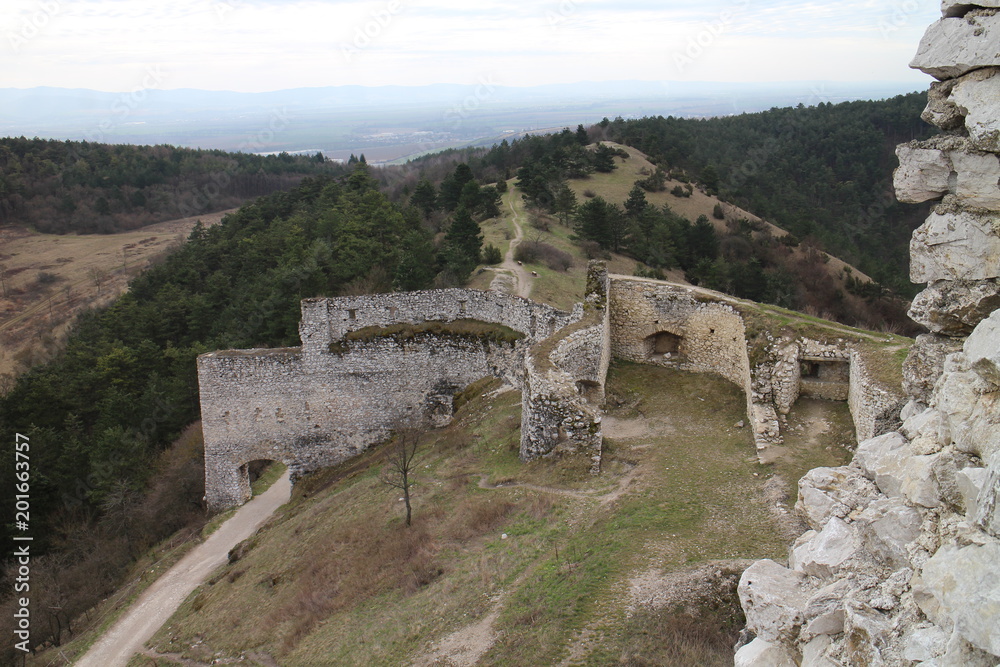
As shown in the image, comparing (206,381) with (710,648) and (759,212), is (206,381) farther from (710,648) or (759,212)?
(759,212)

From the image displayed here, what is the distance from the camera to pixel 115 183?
325ft

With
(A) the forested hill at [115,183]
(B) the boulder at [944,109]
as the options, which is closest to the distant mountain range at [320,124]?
(A) the forested hill at [115,183]

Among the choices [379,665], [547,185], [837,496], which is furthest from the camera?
[547,185]

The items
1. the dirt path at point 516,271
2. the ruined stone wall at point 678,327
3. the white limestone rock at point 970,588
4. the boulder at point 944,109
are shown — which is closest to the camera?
the white limestone rock at point 970,588

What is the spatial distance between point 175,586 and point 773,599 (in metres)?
18.0

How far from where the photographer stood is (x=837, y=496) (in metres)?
7.10

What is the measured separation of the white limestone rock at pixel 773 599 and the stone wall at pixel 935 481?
1cm

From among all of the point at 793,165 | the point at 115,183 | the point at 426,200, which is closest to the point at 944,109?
the point at 426,200

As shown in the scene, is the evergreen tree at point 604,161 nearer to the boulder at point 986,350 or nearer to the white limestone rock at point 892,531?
the boulder at point 986,350

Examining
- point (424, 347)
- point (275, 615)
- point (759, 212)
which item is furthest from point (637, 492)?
point (759, 212)

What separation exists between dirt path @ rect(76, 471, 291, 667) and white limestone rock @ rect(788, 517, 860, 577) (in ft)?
50.3

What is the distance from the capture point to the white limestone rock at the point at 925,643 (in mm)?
4543

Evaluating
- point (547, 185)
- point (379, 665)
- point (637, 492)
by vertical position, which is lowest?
point (379, 665)

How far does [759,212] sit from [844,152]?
30.8m
